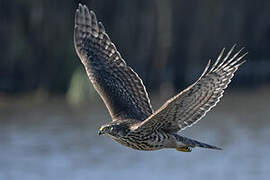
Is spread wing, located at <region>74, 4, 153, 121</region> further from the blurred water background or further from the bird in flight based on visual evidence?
the blurred water background

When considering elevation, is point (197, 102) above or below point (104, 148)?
below

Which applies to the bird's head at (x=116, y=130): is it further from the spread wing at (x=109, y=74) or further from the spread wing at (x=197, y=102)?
the spread wing at (x=109, y=74)

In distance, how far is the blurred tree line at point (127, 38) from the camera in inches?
965

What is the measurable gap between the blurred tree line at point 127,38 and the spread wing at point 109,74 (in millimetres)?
12228

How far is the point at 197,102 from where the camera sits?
9898 millimetres

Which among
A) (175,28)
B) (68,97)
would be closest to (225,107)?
(175,28)

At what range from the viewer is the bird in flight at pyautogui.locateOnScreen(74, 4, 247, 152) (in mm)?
9742

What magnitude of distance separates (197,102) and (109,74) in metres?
1.70

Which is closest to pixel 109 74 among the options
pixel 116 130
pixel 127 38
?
pixel 116 130

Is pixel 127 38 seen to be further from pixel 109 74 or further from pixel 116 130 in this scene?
pixel 116 130

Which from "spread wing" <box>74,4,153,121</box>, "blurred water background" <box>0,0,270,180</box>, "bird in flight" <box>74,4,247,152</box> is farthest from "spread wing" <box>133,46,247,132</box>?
"blurred water background" <box>0,0,270,180</box>

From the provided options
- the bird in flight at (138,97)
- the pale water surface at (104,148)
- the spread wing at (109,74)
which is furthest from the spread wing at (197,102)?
the pale water surface at (104,148)

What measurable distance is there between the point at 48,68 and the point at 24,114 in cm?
159

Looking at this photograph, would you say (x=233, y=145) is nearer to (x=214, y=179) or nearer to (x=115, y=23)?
(x=214, y=179)
